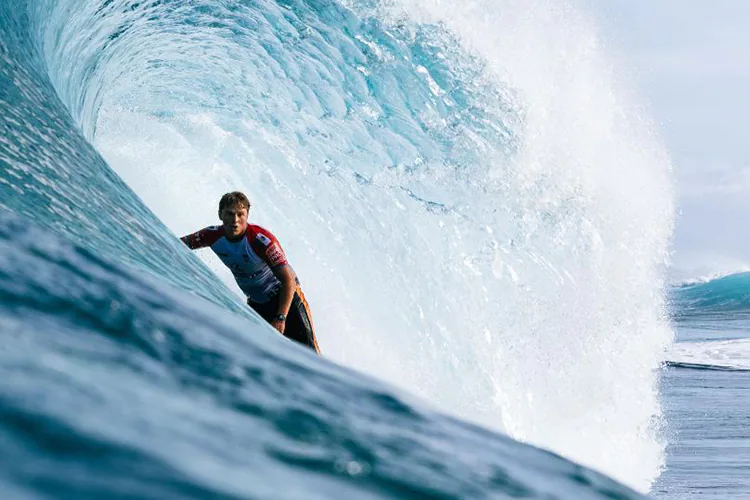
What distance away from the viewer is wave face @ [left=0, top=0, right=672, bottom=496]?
309 inches

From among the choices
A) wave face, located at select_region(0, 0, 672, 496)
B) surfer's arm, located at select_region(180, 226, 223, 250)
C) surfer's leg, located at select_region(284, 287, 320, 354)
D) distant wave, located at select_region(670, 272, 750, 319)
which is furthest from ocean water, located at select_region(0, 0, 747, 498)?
distant wave, located at select_region(670, 272, 750, 319)

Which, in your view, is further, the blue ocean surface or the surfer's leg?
the blue ocean surface

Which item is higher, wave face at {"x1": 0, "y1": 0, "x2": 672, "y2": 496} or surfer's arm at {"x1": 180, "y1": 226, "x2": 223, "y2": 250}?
wave face at {"x1": 0, "y1": 0, "x2": 672, "y2": 496}

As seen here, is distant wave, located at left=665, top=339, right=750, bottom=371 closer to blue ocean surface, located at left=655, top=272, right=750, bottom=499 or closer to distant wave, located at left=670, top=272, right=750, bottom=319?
blue ocean surface, located at left=655, top=272, right=750, bottom=499

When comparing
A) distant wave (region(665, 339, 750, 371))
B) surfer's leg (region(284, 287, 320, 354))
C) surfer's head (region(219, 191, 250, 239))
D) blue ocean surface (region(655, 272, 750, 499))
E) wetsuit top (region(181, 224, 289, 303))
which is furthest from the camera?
distant wave (region(665, 339, 750, 371))

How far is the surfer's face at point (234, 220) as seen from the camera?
493 cm

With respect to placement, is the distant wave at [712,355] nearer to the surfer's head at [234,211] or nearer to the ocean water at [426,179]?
the ocean water at [426,179]

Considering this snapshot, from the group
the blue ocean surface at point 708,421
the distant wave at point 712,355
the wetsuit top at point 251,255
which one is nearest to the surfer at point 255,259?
the wetsuit top at point 251,255

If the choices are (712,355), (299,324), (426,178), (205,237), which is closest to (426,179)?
(426,178)

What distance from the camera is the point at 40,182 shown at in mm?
2248

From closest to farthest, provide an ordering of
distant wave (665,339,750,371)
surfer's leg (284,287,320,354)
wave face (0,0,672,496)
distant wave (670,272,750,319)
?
surfer's leg (284,287,320,354) → wave face (0,0,672,496) → distant wave (665,339,750,371) → distant wave (670,272,750,319)

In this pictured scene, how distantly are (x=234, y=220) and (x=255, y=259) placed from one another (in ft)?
→ 1.47

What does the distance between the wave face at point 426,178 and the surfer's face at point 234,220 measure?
204 cm

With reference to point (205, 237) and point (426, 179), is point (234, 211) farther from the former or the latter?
point (426, 179)
